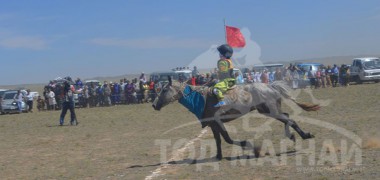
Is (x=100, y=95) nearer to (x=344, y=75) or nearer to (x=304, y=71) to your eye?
(x=304, y=71)

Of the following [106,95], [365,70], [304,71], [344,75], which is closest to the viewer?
[106,95]

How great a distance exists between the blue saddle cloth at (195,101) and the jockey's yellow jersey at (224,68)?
0.62 metres

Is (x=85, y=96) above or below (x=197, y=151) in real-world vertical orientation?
above

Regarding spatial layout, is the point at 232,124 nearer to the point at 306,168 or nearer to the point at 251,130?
the point at 251,130

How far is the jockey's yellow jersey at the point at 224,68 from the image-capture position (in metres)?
11.0

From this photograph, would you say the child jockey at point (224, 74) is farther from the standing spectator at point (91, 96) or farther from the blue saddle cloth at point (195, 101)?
the standing spectator at point (91, 96)

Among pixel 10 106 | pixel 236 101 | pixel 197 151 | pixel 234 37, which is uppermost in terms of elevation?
pixel 234 37

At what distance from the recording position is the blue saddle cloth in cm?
1112

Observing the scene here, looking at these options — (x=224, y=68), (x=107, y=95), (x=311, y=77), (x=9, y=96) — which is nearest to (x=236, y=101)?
(x=224, y=68)

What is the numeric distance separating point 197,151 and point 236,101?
1.89m

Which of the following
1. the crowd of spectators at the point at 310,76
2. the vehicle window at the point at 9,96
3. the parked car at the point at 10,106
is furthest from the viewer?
the crowd of spectators at the point at 310,76

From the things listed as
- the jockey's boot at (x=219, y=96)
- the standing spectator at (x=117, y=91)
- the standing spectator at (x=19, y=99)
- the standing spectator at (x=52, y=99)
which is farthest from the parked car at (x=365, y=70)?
the jockey's boot at (x=219, y=96)

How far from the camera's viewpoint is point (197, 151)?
40.9 feet

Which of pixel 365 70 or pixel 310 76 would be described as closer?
pixel 365 70
